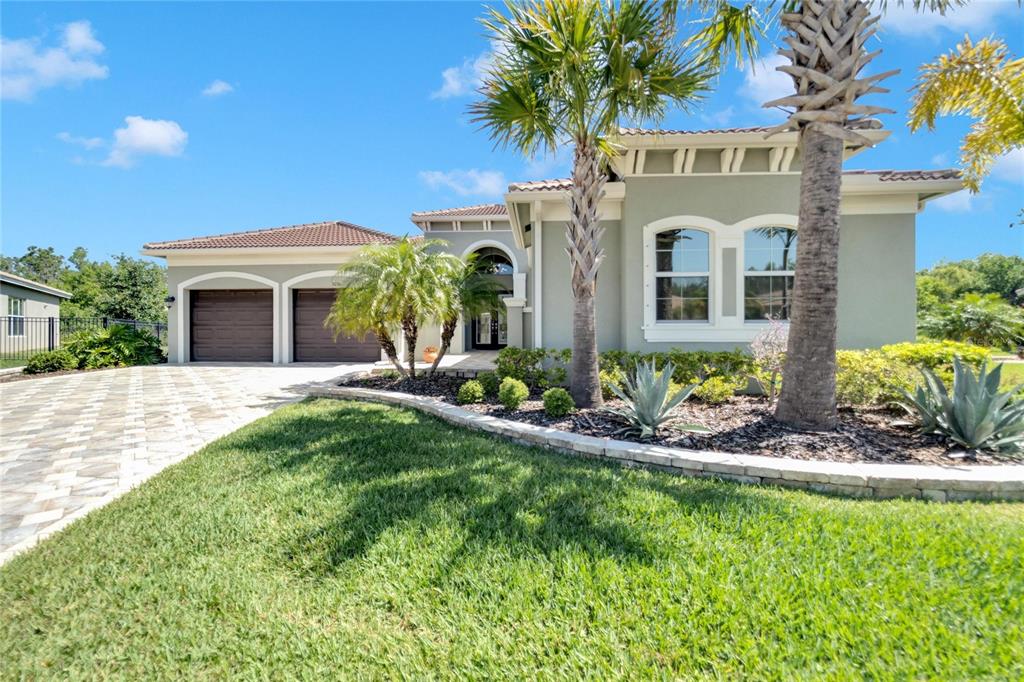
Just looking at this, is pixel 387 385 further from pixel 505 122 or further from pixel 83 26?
pixel 83 26

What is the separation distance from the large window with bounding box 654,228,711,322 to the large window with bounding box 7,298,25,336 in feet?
108

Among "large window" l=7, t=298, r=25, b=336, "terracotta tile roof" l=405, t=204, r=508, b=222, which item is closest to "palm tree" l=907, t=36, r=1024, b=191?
"terracotta tile roof" l=405, t=204, r=508, b=222

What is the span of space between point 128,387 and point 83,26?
8.61m

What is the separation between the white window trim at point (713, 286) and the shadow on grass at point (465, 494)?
16.5 feet

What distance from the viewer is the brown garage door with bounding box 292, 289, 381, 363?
17.6 metres

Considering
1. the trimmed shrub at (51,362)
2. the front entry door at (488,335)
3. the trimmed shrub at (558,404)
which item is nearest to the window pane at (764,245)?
the trimmed shrub at (558,404)

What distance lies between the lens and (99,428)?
7297 mm

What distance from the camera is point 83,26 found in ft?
31.0

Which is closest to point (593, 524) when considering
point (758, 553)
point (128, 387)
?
point (758, 553)

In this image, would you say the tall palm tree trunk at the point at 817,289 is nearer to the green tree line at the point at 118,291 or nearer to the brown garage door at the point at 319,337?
the brown garage door at the point at 319,337

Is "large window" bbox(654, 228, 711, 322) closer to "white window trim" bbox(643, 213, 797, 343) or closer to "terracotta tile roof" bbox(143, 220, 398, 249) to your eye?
"white window trim" bbox(643, 213, 797, 343)

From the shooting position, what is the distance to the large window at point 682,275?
30.8ft

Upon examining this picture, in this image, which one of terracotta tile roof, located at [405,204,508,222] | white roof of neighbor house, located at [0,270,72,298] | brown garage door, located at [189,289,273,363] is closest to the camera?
brown garage door, located at [189,289,273,363]

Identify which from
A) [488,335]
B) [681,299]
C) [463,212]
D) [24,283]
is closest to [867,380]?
[681,299]
